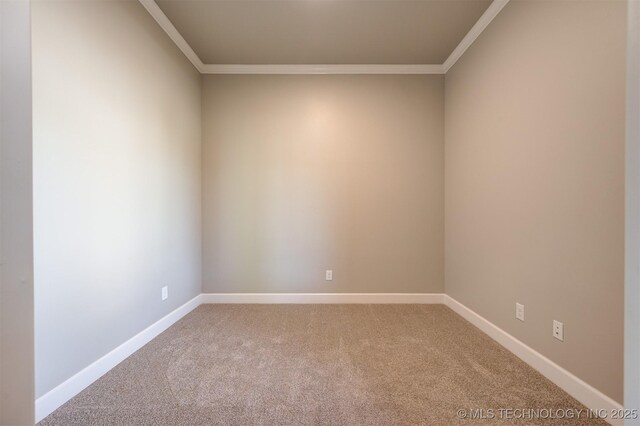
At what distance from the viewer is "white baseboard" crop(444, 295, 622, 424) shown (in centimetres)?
137

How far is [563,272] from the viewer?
62.7 inches

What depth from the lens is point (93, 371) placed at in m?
1.64

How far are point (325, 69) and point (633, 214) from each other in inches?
118

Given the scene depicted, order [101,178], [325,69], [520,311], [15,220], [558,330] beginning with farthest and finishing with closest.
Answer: [325,69]
[520,311]
[101,178]
[558,330]
[15,220]

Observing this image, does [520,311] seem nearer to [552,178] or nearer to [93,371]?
[552,178]

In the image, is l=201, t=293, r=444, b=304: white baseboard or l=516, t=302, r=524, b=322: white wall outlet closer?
l=516, t=302, r=524, b=322: white wall outlet

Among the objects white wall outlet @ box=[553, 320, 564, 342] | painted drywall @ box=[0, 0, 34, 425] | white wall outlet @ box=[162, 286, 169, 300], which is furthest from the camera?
white wall outlet @ box=[162, 286, 169, 300]

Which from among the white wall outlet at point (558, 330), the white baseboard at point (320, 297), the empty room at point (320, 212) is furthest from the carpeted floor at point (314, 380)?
the white baseboard at point (320, 297)

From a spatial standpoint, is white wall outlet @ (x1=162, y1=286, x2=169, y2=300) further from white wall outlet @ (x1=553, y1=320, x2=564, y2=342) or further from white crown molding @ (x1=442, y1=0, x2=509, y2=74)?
white crown molding @ (x1=442, y1=0, x2=509, y2=74)

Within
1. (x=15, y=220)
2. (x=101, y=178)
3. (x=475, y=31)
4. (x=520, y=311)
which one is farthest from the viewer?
(x=475, y=31)

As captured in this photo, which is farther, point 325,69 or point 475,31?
point 325,69

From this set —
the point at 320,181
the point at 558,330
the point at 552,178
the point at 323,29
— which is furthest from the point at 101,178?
the point at 558,330

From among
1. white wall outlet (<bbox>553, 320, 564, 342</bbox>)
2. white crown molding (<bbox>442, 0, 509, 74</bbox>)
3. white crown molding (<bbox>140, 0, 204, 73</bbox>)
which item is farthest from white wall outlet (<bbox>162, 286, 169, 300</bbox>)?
white crown molding (<bbox>442, 0, 509, 74</bbox>)

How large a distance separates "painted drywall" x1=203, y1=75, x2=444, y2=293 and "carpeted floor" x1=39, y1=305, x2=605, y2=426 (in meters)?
0.72
